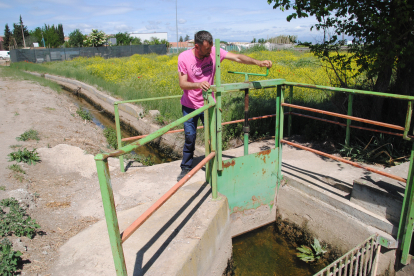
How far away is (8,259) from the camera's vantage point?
7.63 feet

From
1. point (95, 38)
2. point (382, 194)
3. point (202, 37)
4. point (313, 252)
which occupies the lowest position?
point (313, 252)

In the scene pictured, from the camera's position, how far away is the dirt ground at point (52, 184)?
2741 millimetres

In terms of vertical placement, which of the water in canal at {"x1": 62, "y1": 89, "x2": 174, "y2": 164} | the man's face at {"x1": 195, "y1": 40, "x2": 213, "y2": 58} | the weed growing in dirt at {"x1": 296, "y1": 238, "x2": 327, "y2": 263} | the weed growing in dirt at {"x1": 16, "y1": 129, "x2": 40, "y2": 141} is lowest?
the weed growing in dirt at {"x1": 296, "y1": 238, "x2": 327, "y2": 263}

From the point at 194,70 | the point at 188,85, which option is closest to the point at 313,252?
the point at 188,85

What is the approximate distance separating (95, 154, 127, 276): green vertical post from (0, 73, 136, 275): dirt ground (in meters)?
1.05

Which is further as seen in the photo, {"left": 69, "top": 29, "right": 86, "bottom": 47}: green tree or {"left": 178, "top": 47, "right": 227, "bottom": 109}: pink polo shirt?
{"left": 69, "top": 29, "right": 86, "bottom": 47}: green tree

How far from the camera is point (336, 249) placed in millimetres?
3562

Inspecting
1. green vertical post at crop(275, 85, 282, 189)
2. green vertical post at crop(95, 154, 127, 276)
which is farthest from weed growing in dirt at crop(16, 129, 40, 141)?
green vertical post at crop(95, 154, 127, 276)

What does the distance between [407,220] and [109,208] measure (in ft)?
8.55

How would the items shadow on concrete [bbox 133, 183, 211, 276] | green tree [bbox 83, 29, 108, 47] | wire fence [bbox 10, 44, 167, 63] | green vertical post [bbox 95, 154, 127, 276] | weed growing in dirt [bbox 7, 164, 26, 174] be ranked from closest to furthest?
green vertical post [bbox 95, 154, 127, 276] → shadow on concrete [bbox 133, 183, 211, 276] → weed growing in dirt [bbox 7, 164, 26, 174] → wire fence [bbox 10, 44, 167, 63] → green tree [bbox 83, 29, 108, 47]

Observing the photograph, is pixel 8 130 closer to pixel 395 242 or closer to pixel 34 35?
pixel 395 242

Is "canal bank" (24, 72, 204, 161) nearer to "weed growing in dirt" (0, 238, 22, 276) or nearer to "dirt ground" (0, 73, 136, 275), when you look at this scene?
"dirt ground" (0, 73, 136, 275)

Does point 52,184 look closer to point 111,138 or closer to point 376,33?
point 111,138

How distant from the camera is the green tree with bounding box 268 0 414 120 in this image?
3938 mm
